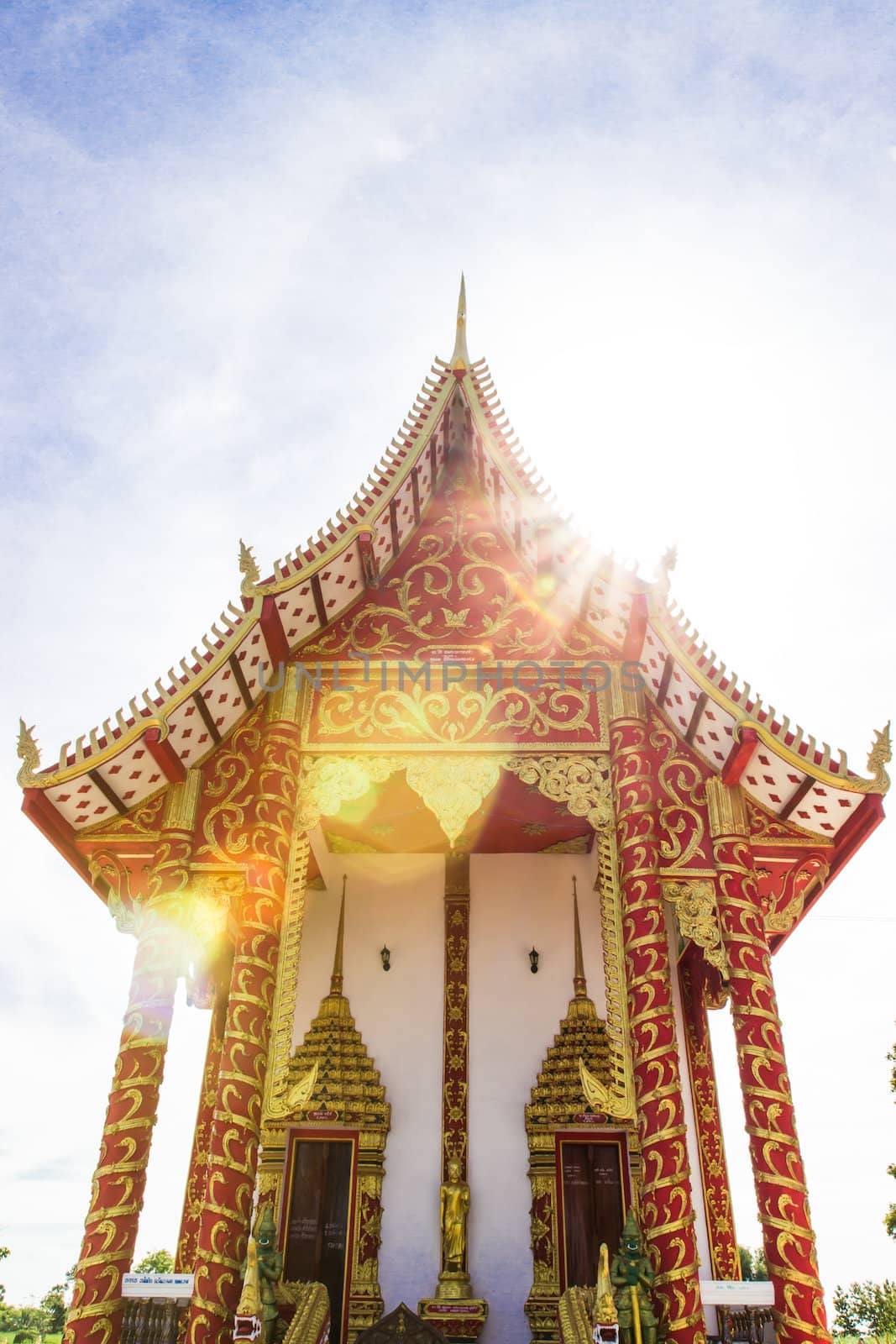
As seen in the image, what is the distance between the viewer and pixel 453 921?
9.68 meters

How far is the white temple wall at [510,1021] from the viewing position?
8297 mm

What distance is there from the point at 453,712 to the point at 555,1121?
3.82 meters

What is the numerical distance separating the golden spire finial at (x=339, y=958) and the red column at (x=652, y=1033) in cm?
339

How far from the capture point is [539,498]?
327 inches

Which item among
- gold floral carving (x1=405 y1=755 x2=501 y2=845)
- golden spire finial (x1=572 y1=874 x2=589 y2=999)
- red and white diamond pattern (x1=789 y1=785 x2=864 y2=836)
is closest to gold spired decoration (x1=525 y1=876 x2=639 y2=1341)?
golden spire finial (x1=572 y1=874 x2=589 y2=999)

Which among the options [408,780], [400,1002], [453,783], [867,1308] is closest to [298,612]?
[408,780]

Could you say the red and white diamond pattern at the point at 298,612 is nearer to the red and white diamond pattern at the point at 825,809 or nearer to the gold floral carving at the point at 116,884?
the gold floral carving at the point at 116,884

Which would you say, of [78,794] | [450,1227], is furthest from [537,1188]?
[78,794]

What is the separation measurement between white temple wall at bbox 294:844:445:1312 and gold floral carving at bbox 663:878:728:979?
10.1 feet

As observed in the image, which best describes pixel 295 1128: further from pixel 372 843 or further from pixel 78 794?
pixel 78 794

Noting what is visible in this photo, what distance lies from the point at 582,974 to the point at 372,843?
2.45 m

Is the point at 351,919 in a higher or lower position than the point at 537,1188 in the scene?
higher

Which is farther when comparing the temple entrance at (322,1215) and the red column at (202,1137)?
the red column at (202,1137)

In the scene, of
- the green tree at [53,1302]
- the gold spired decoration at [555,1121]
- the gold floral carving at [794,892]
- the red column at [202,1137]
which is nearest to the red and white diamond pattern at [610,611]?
the gold floral carving at [794,892]
